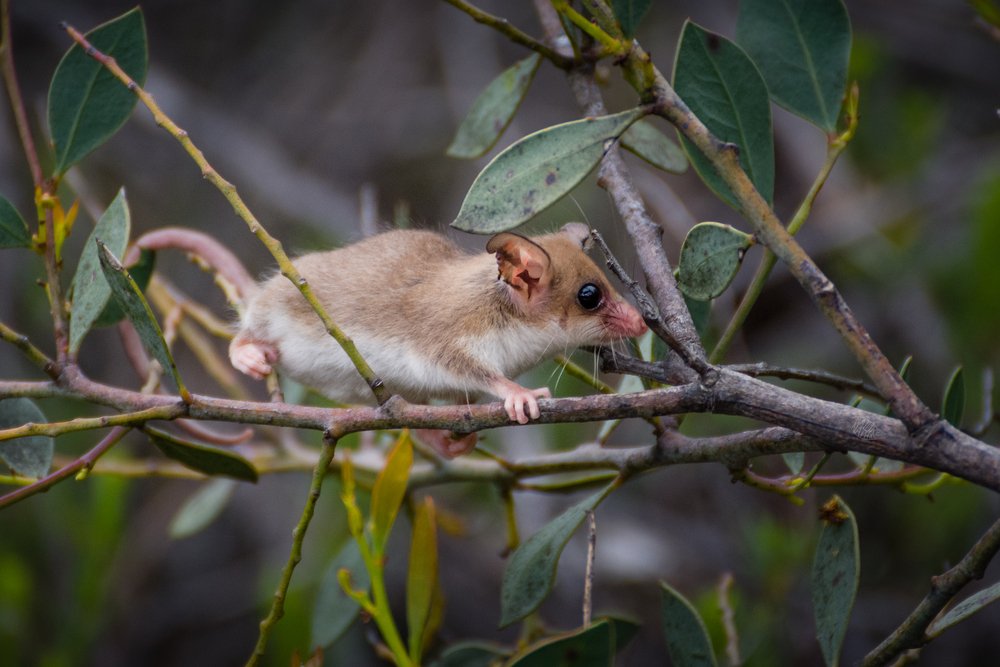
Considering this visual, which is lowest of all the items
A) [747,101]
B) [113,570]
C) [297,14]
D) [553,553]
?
[113,570]

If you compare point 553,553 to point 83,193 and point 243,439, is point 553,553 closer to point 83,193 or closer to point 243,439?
point 243,439

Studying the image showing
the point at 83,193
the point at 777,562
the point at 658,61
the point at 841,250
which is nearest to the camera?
the point at 83,193

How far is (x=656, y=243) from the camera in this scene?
163 cm

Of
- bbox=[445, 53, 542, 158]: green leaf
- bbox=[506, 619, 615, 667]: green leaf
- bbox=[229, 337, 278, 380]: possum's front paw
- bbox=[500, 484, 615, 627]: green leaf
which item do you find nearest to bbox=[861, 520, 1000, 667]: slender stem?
bbox=[506, 619, 615, 667]: green leaf

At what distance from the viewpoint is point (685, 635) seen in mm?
1802

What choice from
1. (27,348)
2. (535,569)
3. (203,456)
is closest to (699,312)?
(535,569)

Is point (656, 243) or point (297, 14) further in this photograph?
point (297, 14)

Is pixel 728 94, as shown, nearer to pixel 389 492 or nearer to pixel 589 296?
pixel 589 296

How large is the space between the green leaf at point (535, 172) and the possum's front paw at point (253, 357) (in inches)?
38.0

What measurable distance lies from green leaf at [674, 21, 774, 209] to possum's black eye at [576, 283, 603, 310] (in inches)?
24.0

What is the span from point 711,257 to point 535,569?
0.73 meters

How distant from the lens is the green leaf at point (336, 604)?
88.0 inches

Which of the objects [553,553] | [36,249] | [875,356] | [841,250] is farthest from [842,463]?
[36,249]

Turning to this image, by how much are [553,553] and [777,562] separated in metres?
1.55
